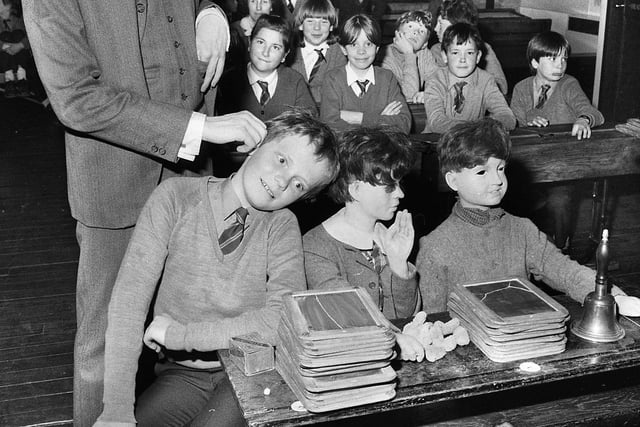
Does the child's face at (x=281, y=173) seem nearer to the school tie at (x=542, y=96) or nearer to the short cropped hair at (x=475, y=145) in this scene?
the short cropped hair at (x=475, y=145)

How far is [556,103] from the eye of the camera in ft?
15.5

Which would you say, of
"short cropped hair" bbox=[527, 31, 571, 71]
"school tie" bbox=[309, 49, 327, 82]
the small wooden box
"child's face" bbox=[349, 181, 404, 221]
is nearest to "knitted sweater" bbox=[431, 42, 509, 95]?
"short cropped hair" bbox=[527, 31, 571, 71]

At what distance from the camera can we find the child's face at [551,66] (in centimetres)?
468

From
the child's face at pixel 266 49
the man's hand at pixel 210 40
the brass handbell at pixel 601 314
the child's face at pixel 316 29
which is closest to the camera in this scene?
the brass handbell at pixel 601 314

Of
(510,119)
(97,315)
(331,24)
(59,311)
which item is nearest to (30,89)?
(331,24)

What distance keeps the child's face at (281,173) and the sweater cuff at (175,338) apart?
42 centimetres

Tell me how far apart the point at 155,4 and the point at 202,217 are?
2.06 ft

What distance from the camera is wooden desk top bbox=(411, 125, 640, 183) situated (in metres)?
3.74

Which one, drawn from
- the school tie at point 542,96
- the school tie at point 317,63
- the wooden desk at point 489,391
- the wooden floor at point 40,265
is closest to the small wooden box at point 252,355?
the wooden desk at point 489,391

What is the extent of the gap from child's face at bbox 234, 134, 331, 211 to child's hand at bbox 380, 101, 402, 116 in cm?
215

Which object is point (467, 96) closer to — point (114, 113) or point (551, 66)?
point (551, 66)

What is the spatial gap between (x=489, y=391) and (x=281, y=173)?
32.9 inches

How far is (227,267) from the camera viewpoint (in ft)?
7.36

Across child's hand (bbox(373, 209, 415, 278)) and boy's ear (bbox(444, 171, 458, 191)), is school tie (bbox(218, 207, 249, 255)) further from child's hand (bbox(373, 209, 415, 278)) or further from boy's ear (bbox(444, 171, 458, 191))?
boy's ear (bbox(444, 171, 458, 191))
